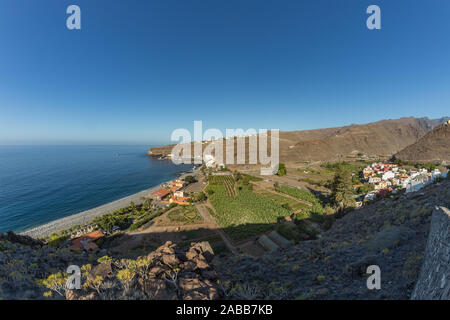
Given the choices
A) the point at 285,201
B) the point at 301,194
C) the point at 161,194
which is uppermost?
the point at 301,194

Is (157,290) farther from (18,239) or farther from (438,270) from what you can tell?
(18,239)

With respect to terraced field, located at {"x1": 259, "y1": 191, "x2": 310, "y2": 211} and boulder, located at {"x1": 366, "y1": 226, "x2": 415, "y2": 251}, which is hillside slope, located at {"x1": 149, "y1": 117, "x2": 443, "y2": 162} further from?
boulder, located at {"x1": 366, "y1": 226, "x2": 415, "y2": 251}

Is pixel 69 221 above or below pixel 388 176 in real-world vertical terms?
below

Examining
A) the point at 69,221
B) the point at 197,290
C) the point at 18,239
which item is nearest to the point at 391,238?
the point at 197,290

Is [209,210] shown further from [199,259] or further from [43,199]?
[43,199]

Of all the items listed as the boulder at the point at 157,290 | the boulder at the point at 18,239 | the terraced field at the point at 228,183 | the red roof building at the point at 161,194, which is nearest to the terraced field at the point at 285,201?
the terraced field at the point at 228,183

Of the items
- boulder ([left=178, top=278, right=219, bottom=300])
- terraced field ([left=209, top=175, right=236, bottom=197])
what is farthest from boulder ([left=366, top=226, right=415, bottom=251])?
terraced field ([left=209, top=175, right=236, bottom=197])

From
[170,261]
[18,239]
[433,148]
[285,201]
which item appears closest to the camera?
[170,261]
